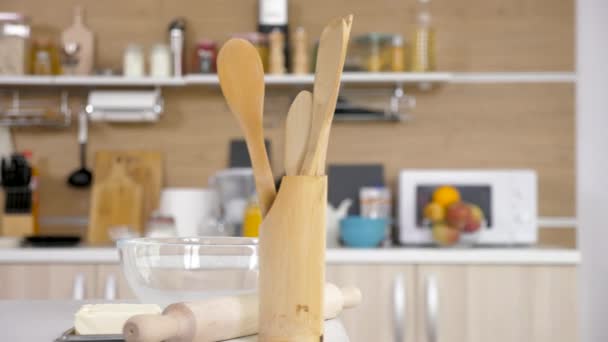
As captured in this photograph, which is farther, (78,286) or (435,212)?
(435,212)

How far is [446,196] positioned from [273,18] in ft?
3.11

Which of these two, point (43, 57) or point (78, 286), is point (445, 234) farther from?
point (43, 57)

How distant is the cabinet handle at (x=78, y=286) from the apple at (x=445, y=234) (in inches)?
46.7

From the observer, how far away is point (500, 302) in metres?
2.76

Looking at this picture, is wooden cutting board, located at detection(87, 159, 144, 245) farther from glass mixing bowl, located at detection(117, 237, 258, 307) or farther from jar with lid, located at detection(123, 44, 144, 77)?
glass mixing bowl, located at detection(117, 237, 258, 307)

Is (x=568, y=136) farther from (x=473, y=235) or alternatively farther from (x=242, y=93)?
(x=242, y=93)

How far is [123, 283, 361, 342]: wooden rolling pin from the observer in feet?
2.35

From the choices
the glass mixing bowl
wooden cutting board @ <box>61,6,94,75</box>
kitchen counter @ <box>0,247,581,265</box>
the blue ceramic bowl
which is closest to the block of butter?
the glass mixing bowl

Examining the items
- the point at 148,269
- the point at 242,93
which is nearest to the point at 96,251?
the point at 148,269

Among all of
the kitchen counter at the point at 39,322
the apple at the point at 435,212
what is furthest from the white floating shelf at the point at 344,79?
the kitchen counter at the point at 39,322

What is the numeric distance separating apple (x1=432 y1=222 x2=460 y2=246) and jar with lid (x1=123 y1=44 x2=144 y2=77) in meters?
1.26

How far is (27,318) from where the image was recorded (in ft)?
3.48

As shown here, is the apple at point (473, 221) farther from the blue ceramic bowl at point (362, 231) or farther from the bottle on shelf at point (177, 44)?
the bottle on shelf at point (177, 44)

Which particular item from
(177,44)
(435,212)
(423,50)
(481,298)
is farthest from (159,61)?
(481,298)
